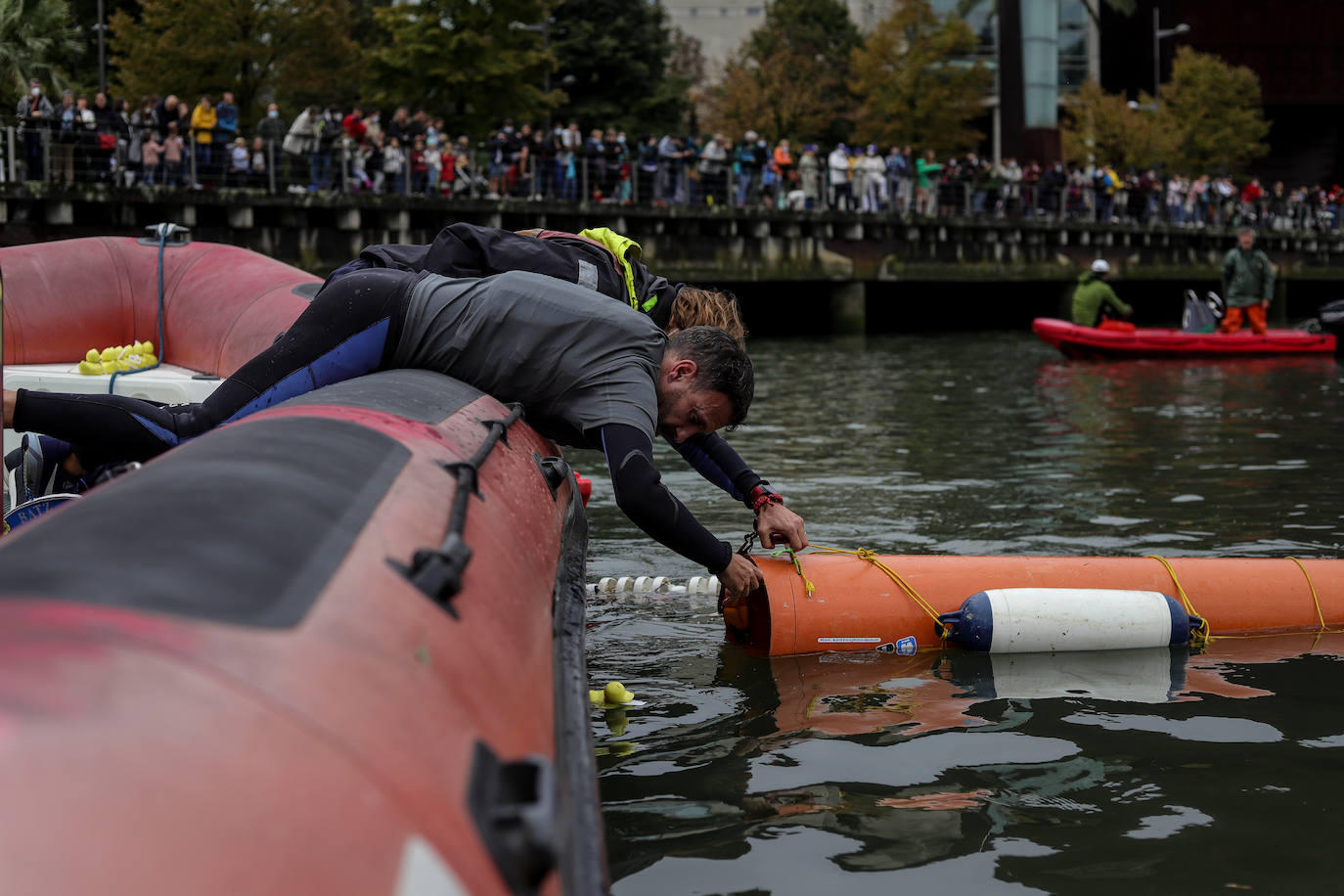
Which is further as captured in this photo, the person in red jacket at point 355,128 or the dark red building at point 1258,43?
the dark red building at point 1258,43

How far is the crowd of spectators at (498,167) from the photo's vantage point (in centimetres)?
2247

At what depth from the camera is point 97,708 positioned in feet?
5.73

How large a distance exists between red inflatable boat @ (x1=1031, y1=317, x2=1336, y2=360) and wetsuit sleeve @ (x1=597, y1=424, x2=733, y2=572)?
64.1 ft

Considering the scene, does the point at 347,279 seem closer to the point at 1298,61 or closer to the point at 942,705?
the point at 942,705

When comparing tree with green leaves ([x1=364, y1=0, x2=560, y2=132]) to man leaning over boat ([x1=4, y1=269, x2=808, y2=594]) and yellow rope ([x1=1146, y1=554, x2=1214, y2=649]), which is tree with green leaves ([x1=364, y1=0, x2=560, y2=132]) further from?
man leaning over boat ([x1=4, y1=269, x2=808, y2=594])

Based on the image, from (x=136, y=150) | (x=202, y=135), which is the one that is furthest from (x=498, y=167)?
(x=136, y=150)

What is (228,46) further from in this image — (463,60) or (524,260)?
(524,260)

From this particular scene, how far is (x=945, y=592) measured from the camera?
595cm

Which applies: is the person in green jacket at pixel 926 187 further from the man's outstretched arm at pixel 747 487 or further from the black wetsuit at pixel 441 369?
the black wetsuit at pixel 441 369

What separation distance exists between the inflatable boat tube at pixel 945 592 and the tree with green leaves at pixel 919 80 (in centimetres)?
4451

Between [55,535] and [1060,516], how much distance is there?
25.1ft

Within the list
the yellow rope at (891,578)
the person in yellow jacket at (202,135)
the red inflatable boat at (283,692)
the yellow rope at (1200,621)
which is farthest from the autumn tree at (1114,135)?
the red inflatable boat at (283,692)

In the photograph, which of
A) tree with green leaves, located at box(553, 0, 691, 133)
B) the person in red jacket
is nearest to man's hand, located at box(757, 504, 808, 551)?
the person in red jacket

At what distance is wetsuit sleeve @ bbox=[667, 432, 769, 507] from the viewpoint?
20.0 feet
